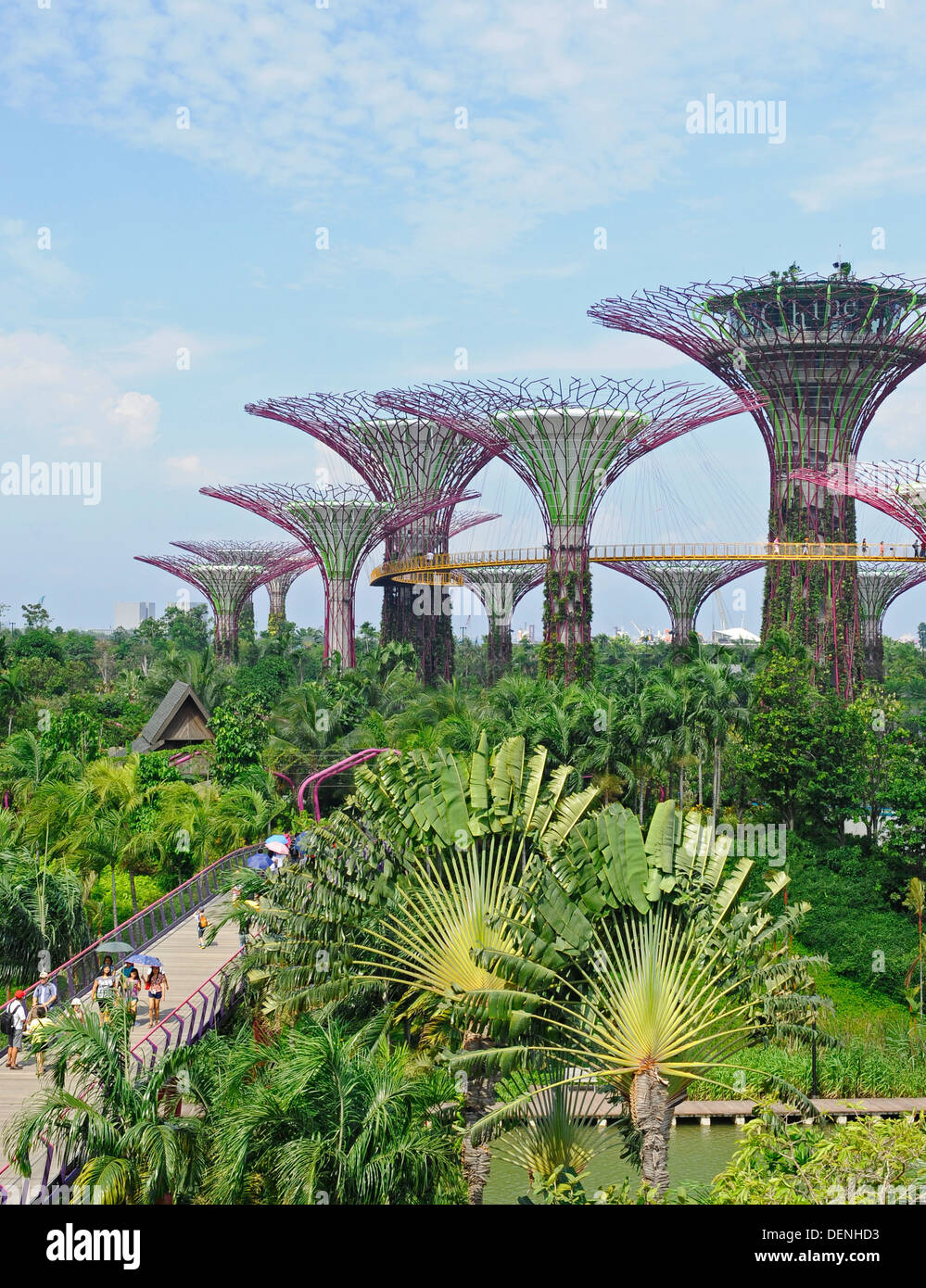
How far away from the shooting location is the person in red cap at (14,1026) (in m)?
15.2

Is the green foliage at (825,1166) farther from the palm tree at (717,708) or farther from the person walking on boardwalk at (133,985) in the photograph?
the palm tree at (717,708)

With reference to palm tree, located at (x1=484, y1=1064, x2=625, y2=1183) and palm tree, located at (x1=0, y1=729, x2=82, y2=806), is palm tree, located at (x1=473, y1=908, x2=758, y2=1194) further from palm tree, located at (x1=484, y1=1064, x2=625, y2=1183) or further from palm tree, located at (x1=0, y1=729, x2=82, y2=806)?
palm tree, located at (x1=0, y1=729, x2=82, y2=806)

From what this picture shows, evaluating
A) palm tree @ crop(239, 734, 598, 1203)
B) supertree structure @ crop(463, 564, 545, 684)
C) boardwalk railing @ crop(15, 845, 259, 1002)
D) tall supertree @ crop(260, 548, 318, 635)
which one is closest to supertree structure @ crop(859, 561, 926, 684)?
supertree structure @ crop(463, 564, 545, 684)

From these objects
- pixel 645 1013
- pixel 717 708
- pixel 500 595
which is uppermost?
pixel 500 595

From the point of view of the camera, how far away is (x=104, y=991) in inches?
629

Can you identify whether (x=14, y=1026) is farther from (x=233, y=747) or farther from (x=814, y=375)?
(x=814, y=375)

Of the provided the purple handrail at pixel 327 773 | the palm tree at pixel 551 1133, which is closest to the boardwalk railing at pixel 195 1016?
the palm tree at pixel 551 1133

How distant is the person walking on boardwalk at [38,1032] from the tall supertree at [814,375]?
33.0 m

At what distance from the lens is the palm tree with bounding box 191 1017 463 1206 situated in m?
11.7

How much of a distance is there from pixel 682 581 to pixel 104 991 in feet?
186

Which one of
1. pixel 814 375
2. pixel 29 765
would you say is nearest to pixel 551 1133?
pixel 29 765

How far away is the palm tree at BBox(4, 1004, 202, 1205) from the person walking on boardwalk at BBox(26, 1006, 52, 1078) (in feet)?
5.44
